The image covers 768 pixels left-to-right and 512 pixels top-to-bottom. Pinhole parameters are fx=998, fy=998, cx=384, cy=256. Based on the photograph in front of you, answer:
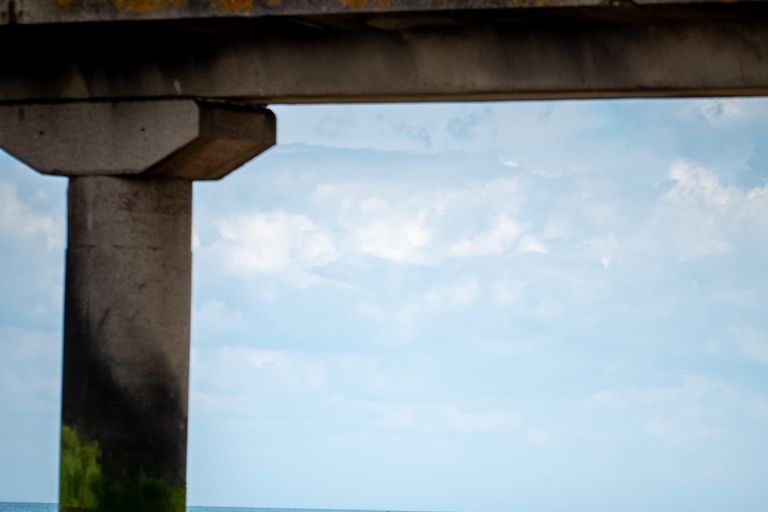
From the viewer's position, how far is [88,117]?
27.3 ft

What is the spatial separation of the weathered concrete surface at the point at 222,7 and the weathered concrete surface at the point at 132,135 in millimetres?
916

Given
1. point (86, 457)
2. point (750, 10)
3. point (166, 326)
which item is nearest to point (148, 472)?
point (86, 457)

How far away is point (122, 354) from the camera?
8.16 m

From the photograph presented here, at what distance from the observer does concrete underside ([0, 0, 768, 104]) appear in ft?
24.2

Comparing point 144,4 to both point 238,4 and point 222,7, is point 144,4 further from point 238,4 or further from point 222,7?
point 238,4

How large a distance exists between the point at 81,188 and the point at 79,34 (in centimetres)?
127

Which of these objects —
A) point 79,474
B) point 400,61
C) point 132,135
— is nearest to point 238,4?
point 400,61

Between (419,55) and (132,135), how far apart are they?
244 centimetres

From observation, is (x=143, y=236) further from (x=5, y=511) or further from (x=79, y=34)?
(x=5, y=511)

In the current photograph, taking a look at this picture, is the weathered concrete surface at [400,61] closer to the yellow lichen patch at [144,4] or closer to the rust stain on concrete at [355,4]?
the yellow lichen patch at [144,4]

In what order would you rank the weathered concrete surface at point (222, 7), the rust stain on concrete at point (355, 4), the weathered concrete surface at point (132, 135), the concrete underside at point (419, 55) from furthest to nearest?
the weathered concrete surface at point (132, 135) → the concrete underside at point (419, 55) → the rust stain on concrete at point (355, 4) → the weathered concrete surface at point (222, 7)

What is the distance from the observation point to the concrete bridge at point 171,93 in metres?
7.45

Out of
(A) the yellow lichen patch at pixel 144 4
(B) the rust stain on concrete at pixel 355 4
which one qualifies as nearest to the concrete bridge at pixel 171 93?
(A) the yellow lichen patch at pixel 144 4

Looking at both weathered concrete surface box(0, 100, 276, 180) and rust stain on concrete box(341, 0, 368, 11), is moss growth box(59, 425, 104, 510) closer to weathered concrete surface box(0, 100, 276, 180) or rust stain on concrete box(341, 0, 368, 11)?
weathered concrete surface box(0, 100, 276, 180)
